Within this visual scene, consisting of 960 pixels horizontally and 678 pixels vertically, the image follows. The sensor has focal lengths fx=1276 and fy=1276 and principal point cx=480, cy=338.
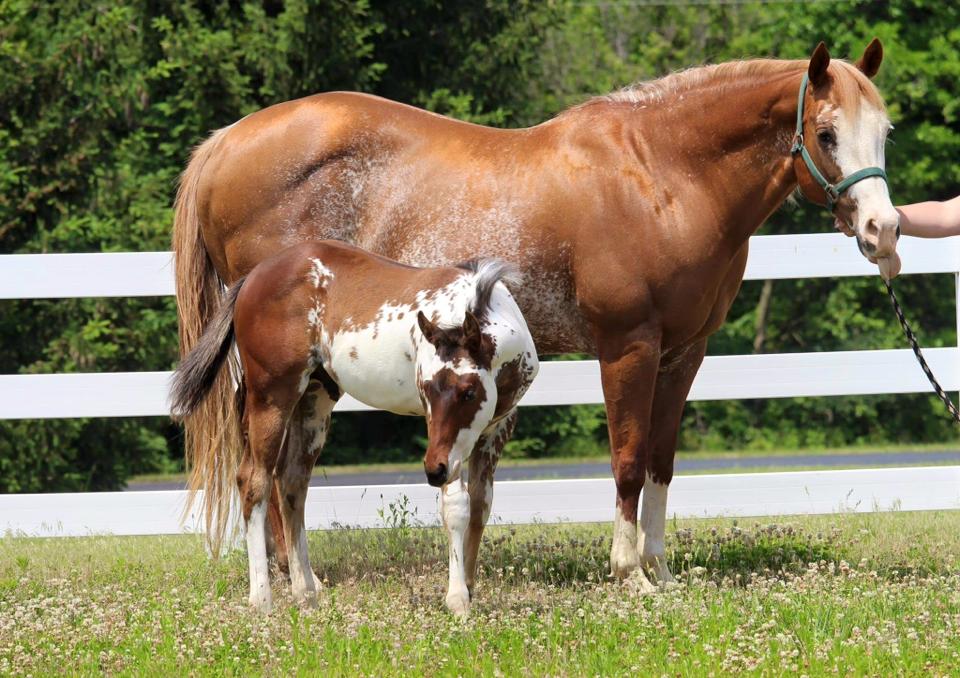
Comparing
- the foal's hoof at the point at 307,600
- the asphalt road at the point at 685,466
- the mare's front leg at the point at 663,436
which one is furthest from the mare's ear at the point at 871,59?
the asphalt road at the point at 685,466

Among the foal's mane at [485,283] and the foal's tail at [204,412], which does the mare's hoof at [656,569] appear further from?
the foal's tail at [204,412]

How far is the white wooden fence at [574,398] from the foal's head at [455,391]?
263 cm

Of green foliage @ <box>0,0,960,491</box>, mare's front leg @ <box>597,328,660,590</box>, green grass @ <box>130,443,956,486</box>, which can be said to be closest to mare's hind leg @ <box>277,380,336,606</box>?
mare's front leg @ <box>597,328,660,590</box>

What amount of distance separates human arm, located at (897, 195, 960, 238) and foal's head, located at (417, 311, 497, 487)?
211 cm

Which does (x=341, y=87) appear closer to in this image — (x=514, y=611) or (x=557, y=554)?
(x=557, y=554)

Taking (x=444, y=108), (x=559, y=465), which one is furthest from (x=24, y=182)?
(x=559, y=465)

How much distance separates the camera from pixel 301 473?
18.4 ft

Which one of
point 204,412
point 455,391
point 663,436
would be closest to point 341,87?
point 204,412

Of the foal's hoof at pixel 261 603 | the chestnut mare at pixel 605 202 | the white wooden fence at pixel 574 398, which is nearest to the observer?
the foal's hoof at pixel 261 603

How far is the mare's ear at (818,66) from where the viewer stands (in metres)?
5.41

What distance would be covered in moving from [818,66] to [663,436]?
190cm

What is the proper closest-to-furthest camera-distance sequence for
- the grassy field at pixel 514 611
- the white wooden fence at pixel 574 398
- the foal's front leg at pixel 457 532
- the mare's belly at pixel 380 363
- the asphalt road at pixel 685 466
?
the grassy field at pixel 514 611 < the foal's front leg at pixel 457 532 < the mare's belly at pixel 380 363 < the white wooden fence at pixel 574 398 < the asphalt road at pixel 685 466

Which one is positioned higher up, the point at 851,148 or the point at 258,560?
the point at 851,148

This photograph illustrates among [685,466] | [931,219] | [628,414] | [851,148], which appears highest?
[851,148]
